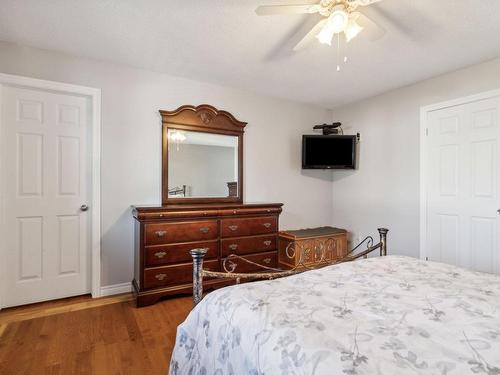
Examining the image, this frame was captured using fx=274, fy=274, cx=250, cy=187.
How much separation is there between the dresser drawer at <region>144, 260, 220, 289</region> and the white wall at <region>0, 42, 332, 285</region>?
20.1 inches

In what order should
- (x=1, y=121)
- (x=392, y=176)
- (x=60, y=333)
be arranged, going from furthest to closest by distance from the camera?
1. (x=392, y=176)
2. (x=1, y=121)
3. (x=60, y=333)

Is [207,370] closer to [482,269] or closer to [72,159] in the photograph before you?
[72,159]

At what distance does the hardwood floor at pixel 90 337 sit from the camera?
1740 mm

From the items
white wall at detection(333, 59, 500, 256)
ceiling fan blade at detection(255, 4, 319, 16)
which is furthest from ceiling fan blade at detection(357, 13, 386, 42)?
white wall at detection(333, 59, 500, 256)

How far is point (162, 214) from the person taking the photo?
2637mm

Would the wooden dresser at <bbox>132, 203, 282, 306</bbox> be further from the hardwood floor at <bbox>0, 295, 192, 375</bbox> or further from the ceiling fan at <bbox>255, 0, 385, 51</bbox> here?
the ceiling fan at <bbox>255, 0, 385, 51</bbox>

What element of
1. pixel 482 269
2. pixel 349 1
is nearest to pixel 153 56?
pixel 349 1

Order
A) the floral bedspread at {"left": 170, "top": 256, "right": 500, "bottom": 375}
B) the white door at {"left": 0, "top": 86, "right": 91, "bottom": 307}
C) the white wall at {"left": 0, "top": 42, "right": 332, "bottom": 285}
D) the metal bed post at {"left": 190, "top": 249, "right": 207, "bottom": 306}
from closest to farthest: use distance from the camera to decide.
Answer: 1. the floral bedspread at {"left": 170, "top": 256, "right": 500, "bottom": 375}
2. the metal bed post at {"left": 190, "top": 249, "right": 207, "bottom": 306}
3. the white door at {"left": 0, "top": 86, "right": 91, "bottom": 307}
4. the white wall at {"left": 0, "top": 42, "right": 332, "bottom": 285}

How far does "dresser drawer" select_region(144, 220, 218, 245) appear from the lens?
2.62m

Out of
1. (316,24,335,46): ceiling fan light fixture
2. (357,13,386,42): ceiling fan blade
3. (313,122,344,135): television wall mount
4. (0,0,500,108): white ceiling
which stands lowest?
(313,122,344,135): television wall mount

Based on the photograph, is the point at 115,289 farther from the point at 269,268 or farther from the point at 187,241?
the point at 269,268

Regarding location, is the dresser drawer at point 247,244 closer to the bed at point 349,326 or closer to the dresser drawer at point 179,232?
the dresser drawer at point 179,232

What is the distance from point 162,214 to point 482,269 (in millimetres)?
3270

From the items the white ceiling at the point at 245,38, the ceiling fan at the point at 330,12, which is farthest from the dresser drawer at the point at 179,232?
the ceiling fan at the point at 330,12
